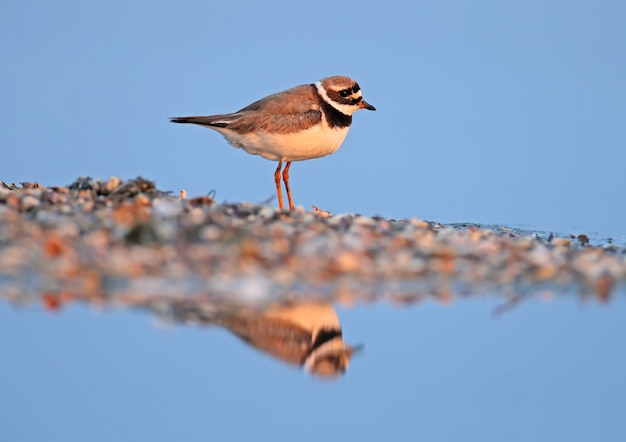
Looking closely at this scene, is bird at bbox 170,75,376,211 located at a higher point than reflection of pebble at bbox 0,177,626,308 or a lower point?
higher

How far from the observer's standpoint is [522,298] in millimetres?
6680

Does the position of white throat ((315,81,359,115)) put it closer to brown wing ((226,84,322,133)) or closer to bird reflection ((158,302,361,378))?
brown wing ((226,84,322,133))

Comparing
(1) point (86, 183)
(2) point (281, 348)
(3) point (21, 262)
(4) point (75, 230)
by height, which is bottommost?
(2) point (281, 348)

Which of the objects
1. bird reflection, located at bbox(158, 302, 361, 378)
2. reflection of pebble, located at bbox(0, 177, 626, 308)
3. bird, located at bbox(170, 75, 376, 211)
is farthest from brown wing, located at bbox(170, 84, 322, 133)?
bird reflection, located at bbox(158, 302, 361, 378)

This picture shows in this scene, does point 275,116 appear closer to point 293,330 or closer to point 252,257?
point 252,257

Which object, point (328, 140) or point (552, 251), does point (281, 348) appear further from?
point (328, 140)

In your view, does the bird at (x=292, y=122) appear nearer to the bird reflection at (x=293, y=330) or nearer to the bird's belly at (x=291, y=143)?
the bird's belly at (x=291, y=143)

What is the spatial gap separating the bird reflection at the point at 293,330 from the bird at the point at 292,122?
3.82 metres

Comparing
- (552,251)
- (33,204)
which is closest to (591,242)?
(552,251)

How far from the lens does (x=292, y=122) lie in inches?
402

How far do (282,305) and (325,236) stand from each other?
1.54m

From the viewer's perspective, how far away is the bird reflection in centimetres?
597

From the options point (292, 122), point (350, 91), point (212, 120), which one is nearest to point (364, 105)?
point (350, 91)

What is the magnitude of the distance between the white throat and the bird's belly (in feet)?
0.71
